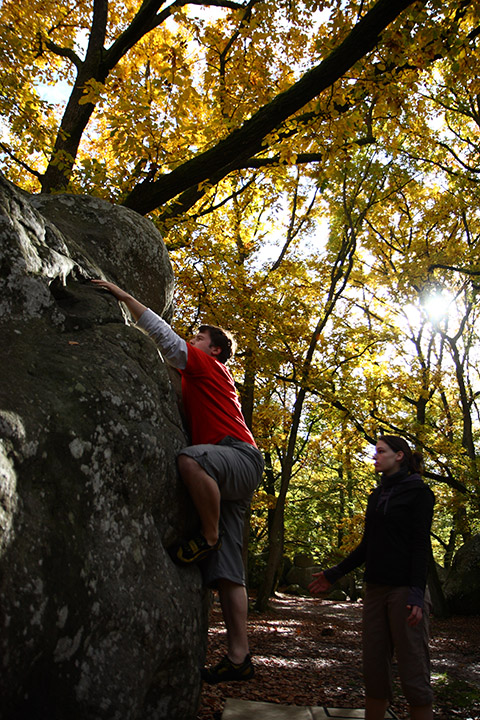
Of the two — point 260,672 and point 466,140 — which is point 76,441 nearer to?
point 260,672

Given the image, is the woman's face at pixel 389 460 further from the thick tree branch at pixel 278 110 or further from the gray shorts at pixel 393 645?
the thick tree branch at pixel 278 110

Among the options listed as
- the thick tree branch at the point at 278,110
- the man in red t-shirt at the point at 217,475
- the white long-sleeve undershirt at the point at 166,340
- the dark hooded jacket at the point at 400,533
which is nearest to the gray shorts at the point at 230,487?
the man in red t-shirt at the point at 217,475

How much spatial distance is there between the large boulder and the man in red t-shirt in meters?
13.8

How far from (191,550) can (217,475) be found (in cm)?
52

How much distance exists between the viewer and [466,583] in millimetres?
14445

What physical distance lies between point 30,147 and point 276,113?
471 centimetres

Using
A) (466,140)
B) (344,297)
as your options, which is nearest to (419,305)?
(344,297)

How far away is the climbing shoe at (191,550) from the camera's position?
315 cm

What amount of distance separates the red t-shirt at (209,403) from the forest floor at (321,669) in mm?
2408

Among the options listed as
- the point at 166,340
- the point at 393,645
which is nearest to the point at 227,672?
the point at 393,645

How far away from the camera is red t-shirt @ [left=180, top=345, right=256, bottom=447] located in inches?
143

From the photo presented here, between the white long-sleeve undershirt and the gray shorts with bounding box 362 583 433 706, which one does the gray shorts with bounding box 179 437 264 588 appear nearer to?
the white long-sleeve undershirt

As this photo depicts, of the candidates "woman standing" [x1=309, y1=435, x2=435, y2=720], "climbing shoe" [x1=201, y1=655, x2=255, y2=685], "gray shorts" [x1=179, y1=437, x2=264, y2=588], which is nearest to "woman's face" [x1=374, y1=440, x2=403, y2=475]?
"woman standing" [x1=309, y1=435, x2=435, y2=720]

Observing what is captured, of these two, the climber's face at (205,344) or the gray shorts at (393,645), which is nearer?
the gray shorts at (393,645)
